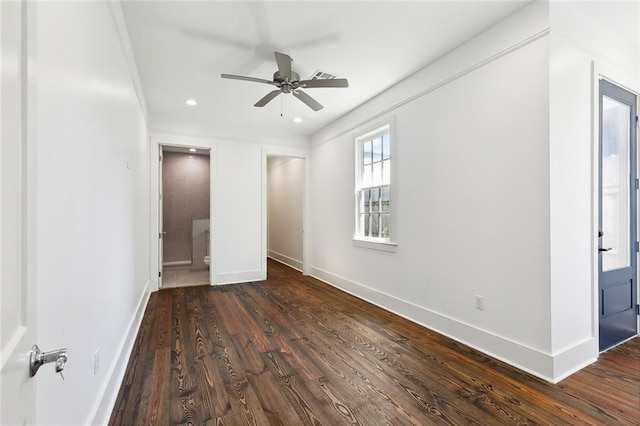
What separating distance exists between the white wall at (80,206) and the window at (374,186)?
9.43 feet

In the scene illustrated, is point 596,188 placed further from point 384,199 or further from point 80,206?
point 80,206

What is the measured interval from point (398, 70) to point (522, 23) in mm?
1184

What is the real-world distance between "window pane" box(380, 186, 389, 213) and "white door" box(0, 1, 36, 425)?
3571 millimetres

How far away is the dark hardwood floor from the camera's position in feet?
5.84

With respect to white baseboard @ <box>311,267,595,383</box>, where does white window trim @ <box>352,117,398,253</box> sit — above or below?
above

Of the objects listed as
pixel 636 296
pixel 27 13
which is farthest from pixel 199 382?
pixel 636 296

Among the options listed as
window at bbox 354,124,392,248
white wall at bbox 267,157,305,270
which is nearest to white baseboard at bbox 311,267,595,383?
window at bbox 354,124,392,248

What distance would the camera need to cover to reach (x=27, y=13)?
631 mm

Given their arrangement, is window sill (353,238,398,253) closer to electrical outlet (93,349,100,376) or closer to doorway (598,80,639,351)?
doorway (598,80,639,351)

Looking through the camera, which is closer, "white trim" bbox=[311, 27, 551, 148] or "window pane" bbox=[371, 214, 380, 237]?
"white trim" bbox=[311, 27, 551, 148]

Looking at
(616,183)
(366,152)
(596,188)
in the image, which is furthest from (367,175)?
(616,183)

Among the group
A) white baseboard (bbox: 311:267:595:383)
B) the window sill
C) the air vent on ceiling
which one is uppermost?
the air vent on ceiling

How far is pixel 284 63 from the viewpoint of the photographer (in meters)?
2.65

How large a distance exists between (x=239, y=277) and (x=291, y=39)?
385cm
